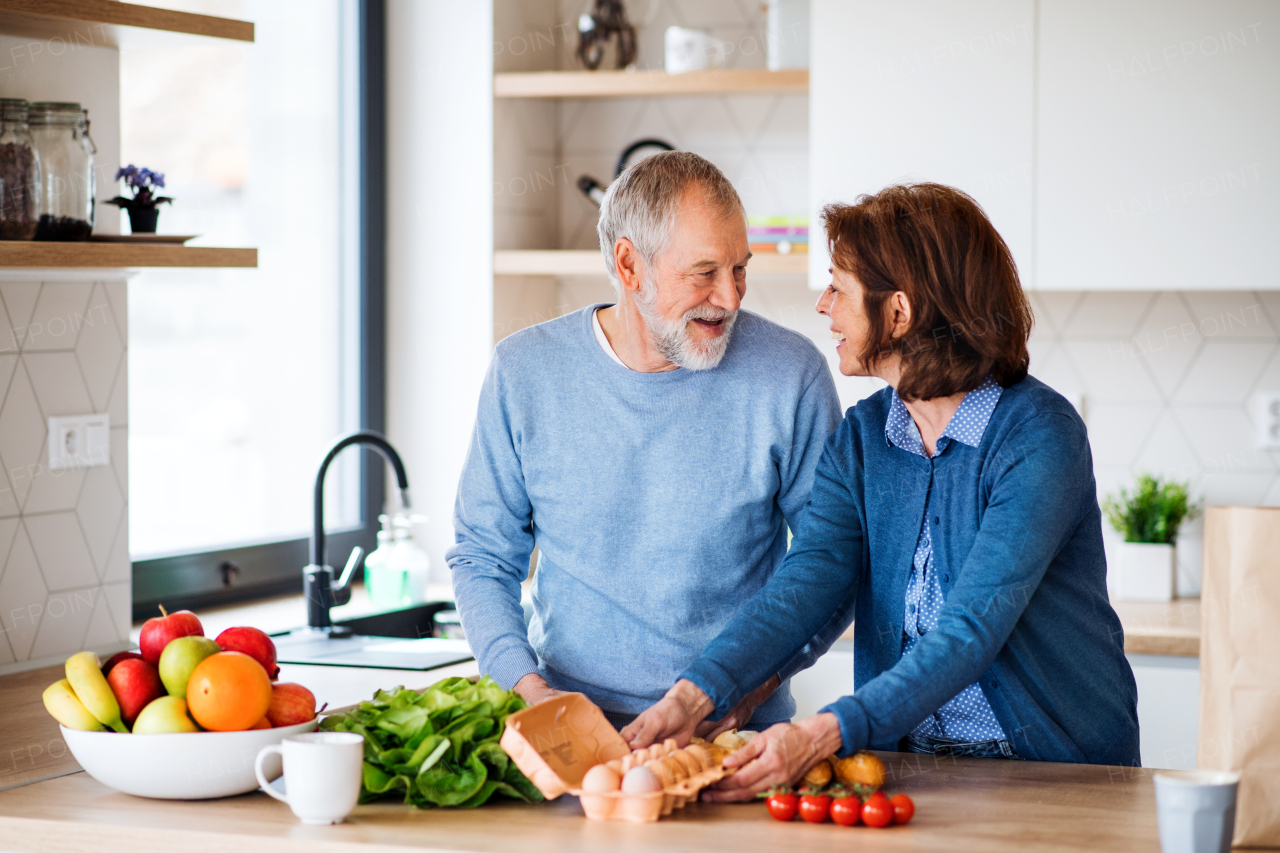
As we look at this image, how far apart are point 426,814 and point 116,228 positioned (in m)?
1.39

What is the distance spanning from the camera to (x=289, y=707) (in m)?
→ 1.38

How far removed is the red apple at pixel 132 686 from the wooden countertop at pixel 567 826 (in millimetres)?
93

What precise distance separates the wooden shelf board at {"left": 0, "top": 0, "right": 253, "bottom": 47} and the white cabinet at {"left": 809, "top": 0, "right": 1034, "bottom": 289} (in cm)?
130

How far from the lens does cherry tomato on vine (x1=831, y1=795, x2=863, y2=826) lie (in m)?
1.26

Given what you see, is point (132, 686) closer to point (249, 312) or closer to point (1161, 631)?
point (249, 312)

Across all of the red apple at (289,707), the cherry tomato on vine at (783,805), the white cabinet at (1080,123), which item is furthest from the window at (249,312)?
the cherry tomato on vine at (783,805)

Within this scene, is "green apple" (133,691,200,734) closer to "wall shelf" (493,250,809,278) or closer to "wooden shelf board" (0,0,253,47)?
"wooden shelf board" (0,0,253,47)

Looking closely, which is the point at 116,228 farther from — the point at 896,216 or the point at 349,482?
the point at 896,216

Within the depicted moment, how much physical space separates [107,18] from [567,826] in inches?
50.3

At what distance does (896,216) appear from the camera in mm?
1573

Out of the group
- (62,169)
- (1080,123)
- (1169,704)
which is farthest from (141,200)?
(1169,704)

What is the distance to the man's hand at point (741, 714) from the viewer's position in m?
1.57

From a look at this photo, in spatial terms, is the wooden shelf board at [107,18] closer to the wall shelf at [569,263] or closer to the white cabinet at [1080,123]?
the wall shelf at [569,263]

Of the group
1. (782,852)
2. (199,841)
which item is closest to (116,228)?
(199,841)
